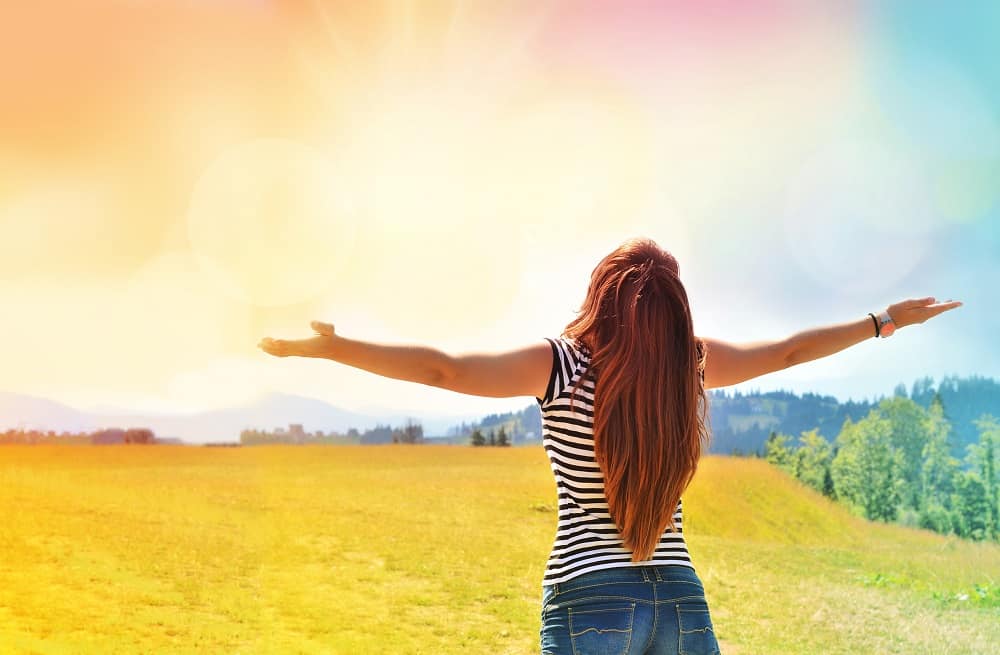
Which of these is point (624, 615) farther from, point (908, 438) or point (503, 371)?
point (908, 438)

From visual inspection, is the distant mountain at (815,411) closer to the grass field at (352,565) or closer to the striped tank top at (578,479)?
the grass field at (352,565)

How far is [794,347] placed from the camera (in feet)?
6.67

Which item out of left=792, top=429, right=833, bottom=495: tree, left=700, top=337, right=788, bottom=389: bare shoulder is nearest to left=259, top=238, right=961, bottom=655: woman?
left=700, top=337, right=788, bottom=389: bare shoulder

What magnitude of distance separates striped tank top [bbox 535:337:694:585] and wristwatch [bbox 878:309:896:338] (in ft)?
3.55

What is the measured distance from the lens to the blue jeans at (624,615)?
4.67 feet

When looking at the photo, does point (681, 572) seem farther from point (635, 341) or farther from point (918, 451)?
point (918, 451)

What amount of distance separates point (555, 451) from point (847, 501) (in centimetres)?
628

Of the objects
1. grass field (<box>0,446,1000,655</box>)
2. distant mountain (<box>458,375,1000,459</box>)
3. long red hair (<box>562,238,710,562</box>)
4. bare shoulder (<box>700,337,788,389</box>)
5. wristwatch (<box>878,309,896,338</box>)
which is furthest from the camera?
distant mountain (<box>458,375,1000,459</box>)

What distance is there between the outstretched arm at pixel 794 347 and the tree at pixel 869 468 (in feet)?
16.9

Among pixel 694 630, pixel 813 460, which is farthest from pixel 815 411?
pixel 694 630

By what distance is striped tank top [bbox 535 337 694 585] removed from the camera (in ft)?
4.79

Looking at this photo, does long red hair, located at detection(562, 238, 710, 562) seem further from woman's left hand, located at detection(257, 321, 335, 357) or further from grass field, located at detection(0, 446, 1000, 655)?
grass field, located at detection(0, 446, 1000, 655)

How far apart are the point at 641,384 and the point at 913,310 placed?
1.19 metres

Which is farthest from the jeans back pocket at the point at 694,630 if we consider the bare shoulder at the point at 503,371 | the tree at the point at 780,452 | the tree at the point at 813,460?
the tree at the point at 813,460
